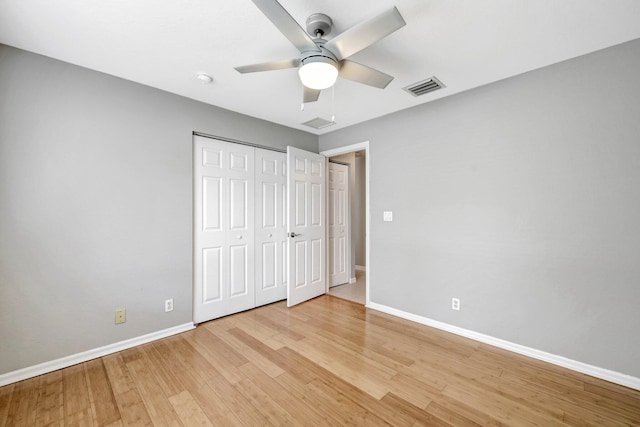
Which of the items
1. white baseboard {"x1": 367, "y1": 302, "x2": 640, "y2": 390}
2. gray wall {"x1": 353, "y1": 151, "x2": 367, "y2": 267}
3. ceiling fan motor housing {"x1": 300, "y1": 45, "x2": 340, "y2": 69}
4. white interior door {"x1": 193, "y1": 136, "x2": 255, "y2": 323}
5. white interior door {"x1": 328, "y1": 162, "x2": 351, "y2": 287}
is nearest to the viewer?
ceiling fan motor housing {"x1": 300, "y1": 45, "x2": 340, "y2": 69}

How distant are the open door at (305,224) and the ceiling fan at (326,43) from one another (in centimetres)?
174

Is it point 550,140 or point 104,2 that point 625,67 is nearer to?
point 550,140

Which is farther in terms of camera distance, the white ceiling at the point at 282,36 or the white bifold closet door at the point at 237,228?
the white bifold closet door at the point at 237,228

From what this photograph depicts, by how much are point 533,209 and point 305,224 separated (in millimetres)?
2552

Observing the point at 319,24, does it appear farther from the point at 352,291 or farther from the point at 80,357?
the point at 352,291

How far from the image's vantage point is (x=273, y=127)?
3.57 m

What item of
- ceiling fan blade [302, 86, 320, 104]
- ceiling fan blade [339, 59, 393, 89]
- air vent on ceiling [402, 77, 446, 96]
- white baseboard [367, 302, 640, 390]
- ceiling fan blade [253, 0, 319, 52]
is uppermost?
air vent on ceiling [402, 77, 446, 96]

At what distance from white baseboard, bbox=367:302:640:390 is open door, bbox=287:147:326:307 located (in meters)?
1.26

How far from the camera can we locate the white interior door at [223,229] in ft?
9.61

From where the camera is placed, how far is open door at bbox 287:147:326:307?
3488mm

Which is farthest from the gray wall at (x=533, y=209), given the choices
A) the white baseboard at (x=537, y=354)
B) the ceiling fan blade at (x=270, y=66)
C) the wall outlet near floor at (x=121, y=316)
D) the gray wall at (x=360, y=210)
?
the wall outlet near floor at (x=121, y=316)

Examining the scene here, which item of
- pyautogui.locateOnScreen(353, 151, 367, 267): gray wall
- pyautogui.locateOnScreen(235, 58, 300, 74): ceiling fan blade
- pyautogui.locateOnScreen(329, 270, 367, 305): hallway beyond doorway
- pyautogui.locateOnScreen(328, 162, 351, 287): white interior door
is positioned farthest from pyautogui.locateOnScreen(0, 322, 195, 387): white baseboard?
pyautogui.locateOnScreen(353, 151, 367, 267): gray wall

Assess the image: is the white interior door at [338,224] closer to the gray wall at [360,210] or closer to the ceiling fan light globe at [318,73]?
the gray wall at [360,210]

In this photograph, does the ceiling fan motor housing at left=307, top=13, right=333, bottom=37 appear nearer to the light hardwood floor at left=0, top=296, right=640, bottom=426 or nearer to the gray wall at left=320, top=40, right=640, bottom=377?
the gray wall at left=320, top=40, right=640, bottom=377
